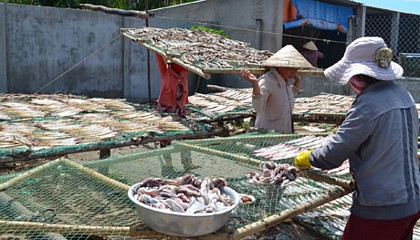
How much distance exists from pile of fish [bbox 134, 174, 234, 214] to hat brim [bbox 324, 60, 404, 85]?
89 cm

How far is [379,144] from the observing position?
90.2 inches

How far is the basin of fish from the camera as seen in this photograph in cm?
199

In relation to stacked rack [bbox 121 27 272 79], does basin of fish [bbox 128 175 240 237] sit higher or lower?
lower

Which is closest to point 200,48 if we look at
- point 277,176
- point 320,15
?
point 277,176

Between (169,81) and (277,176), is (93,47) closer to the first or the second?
(169,81)

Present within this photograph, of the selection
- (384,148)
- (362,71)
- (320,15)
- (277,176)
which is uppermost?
(320,15)

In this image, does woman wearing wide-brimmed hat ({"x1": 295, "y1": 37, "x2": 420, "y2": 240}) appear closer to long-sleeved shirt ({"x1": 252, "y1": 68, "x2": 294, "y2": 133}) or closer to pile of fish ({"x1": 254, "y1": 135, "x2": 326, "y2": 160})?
pile of fish ({"x1": 254, "y1": 135, "x2": 326, "y2": 160})

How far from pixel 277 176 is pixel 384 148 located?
79cm

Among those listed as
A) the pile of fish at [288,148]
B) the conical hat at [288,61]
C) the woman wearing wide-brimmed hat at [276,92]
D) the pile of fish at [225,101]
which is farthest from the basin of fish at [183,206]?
the pile of fish at [225,101]

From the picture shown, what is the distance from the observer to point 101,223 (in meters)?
2.34

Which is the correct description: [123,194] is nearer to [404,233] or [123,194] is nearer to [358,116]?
[358,116]

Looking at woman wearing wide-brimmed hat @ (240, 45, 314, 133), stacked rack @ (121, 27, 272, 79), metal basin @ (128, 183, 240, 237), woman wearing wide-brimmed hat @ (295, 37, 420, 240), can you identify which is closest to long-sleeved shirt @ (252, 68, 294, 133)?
woman wearing wide-brimmed hat @ (240, 45, 314, 133)

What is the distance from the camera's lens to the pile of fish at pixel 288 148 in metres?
3.62

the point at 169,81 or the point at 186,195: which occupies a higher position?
the point at 169,81
